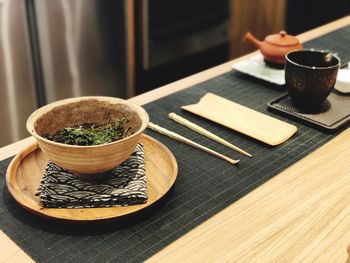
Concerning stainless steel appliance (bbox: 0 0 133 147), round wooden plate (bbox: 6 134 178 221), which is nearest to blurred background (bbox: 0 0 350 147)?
stainless steel appliance (bbox: 0 0 133 147)

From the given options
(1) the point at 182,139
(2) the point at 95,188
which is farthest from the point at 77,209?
(1) the point at 182,139

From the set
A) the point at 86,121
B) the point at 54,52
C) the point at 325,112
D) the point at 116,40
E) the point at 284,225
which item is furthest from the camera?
the point at 116,40

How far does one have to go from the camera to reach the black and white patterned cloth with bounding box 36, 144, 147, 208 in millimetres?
866

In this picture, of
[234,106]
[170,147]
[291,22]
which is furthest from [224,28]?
[170,147]

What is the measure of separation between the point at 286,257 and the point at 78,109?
46cm

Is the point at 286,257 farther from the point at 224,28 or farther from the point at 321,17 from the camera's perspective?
the point at 321,17

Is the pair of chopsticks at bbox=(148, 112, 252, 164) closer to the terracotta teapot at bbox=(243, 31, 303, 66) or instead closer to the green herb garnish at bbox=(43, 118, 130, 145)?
the green herb garnish at bbox=(43, 118, 130, 145)

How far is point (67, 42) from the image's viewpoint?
7.74 ft

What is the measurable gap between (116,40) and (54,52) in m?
0.34

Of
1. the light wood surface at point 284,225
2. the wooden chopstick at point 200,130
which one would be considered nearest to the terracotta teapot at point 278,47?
the wooden chopstick at point 200,130

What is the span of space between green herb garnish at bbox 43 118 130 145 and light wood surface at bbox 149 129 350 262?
0.22 m

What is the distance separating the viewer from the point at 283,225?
0.86 m

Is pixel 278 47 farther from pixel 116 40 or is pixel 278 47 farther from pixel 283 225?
pixel 116 40

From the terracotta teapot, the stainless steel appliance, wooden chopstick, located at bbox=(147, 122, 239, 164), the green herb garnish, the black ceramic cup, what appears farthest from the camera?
the stainless steel appliance
